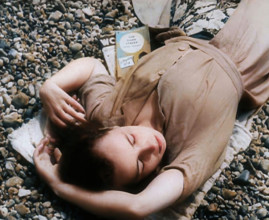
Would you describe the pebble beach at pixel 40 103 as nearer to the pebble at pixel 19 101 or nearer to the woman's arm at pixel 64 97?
the pebble at pixel 19 101

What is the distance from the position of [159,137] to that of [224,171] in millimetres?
626

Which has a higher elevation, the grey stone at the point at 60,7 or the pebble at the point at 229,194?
the grey stone at the point at 60,7

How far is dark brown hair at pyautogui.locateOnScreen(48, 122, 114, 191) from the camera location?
5.89 ft

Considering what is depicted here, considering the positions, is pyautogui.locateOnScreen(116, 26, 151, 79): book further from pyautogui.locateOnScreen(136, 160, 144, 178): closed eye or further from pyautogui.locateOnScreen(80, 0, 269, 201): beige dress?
pyautogui.locateOnScreen(136, 160, 144, 178): closed eye

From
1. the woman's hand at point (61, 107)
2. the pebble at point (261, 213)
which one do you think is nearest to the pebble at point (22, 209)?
the woman's hand at point (61, 107)

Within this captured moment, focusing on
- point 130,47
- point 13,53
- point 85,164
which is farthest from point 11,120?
point 130,47

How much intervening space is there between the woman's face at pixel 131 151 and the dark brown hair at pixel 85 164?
0.09 feet

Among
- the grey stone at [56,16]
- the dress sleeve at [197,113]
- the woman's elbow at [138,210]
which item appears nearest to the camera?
the woman's elbow at [138,210]

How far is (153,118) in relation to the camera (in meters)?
2.08

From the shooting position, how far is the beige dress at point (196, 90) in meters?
2.03

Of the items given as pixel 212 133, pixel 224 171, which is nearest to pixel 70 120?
pixel 212 133

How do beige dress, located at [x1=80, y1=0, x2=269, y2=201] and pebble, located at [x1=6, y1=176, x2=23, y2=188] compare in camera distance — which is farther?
pebble, located at [x1=6, y1=176, x2=23, y2=188]

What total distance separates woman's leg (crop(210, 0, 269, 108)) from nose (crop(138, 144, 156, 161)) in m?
0.73

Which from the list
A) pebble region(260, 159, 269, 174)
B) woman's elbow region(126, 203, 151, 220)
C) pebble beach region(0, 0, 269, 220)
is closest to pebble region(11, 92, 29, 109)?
pebble beach region(0, 0, 269, 220)
